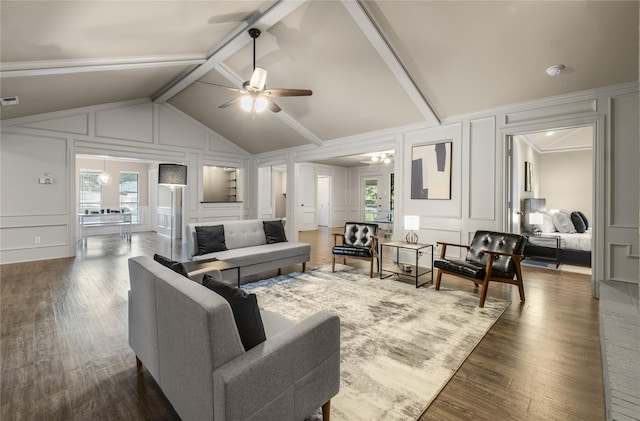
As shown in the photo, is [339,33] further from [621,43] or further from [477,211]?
[477,211]

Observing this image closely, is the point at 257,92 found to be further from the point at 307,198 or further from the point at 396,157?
the point at 307,198

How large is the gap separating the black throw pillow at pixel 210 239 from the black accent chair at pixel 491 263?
3014 mm

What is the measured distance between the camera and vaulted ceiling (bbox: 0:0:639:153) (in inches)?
111

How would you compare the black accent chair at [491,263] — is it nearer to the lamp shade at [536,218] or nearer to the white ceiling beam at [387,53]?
the white ceiling beam at [387,53]

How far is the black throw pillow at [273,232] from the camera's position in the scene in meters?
4.92

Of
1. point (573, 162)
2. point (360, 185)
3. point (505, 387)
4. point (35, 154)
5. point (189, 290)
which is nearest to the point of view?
point (189, 290)

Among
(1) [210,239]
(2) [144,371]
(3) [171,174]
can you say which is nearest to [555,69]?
(1) [210,239]

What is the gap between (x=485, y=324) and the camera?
2.79 meters

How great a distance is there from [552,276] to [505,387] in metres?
3.58

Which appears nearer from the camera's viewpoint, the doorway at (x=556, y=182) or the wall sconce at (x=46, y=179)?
the doorway at (x=556, y=182)

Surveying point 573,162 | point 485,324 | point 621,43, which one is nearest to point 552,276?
point 485,324

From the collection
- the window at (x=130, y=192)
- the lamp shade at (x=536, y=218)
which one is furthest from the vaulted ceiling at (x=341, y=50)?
the window at (x=130, y=192)

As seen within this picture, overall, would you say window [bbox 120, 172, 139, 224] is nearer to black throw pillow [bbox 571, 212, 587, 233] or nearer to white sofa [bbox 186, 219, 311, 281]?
white sofa [bbox 186, 219, 311, 281]

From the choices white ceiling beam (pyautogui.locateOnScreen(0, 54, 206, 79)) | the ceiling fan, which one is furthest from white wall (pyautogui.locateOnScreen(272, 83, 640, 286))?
white ceiling beam (pyautogui.locateOnScreen(0, 54, 206, 79))
